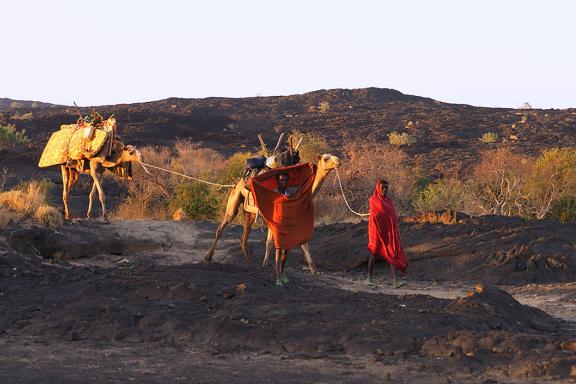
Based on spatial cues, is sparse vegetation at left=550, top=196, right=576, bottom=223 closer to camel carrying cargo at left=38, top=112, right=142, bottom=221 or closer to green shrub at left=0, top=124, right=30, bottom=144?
camel carrying cargo at left=38, top=112, right=142, bottom=221

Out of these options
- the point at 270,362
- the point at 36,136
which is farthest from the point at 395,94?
the point at 270,362

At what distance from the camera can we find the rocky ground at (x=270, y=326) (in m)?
7.94

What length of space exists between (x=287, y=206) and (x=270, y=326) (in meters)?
3.69

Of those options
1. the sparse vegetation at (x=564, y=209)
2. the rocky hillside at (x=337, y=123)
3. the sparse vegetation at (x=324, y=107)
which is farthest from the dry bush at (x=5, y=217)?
the sparse vegetation at (x=324, y=107)

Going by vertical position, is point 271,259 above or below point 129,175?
below

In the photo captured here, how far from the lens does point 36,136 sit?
166 feet

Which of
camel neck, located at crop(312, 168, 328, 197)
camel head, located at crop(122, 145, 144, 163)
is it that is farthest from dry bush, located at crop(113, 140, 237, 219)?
camel neck, located at crop(312, 168, 328, 197)

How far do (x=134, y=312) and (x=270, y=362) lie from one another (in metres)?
2.34

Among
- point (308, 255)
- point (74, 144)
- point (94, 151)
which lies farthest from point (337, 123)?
point (308, 255)

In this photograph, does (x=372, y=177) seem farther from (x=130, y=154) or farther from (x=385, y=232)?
(x=385, y=232)

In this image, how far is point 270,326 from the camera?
9477 mm

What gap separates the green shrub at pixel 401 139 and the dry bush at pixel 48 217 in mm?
35007

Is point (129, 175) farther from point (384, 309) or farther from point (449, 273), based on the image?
point (384, 309)

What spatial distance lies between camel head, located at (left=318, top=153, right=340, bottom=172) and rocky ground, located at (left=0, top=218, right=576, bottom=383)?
5.65 feet
